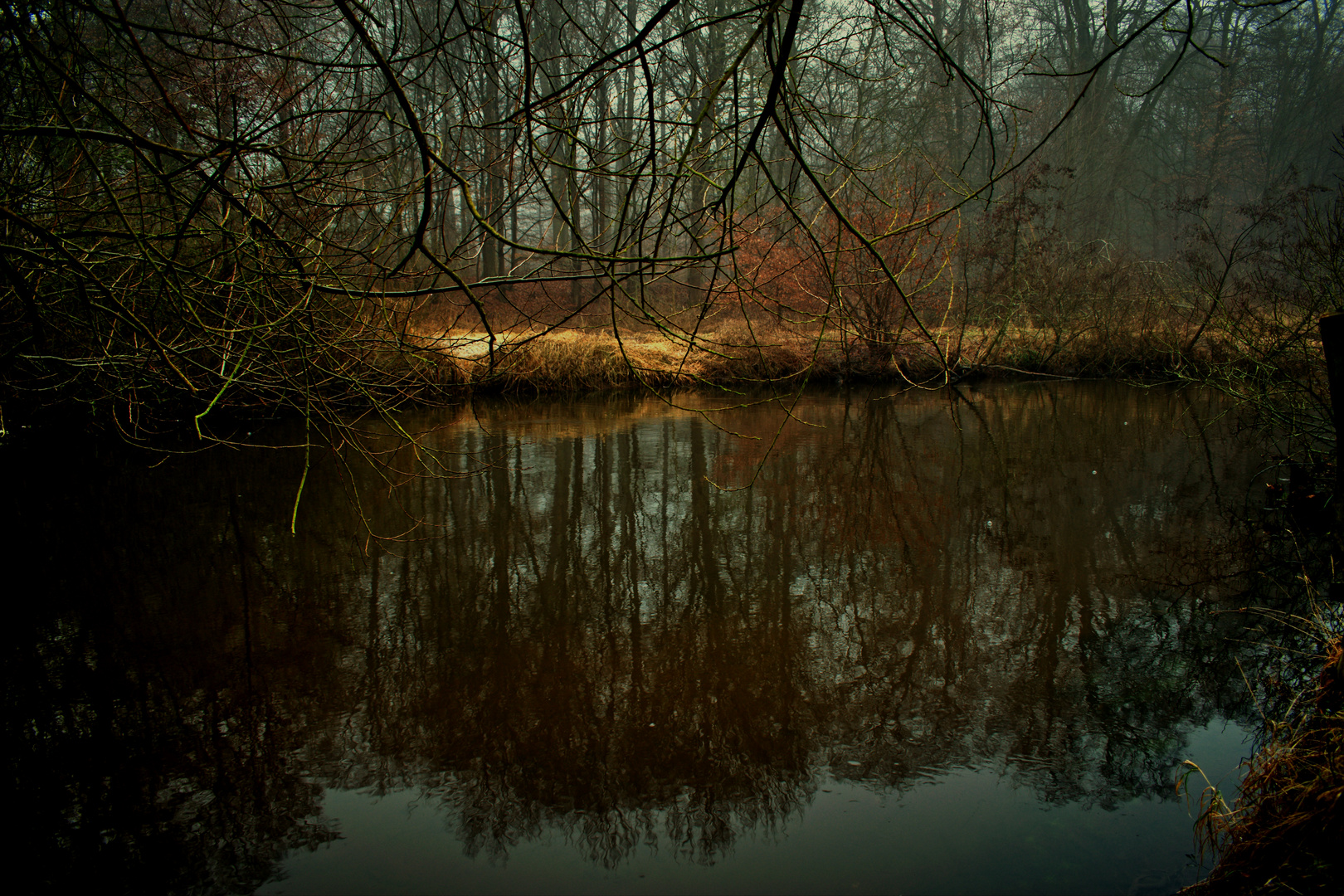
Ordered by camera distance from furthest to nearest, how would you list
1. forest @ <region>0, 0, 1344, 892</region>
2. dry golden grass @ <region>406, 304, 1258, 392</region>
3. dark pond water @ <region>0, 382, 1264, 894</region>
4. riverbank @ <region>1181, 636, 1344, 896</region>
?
dry golden grass @ <region>406, 304, 1258, 392</region> → dark pond water @ <region>0, 382, 1264, 894</region> → forest @ <region>0, 0, 1344, 892</region> → riverbank @ <region>1181, 636, 1344, 896</region>

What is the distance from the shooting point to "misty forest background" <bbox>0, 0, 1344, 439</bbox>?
7.23ft

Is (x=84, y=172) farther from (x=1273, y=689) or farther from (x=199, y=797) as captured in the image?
(x=1273, y=689)

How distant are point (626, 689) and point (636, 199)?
1164 centimetres

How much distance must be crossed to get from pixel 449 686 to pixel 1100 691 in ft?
8.26

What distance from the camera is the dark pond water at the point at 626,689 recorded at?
2258 millimetres

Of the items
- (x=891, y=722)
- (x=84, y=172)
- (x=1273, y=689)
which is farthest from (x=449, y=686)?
(x=84, y=172)

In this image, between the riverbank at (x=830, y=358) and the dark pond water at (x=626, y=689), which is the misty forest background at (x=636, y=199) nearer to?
the riverbank at (x=830, y=358)

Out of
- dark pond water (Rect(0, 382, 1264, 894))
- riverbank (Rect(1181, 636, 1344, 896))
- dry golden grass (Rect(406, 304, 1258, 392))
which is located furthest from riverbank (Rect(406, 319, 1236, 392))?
riverbank (Rect(1181, 636, 1344, 896))

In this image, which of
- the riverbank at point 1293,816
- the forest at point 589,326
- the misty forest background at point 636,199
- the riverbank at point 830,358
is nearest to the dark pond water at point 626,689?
the forest at point 589,326

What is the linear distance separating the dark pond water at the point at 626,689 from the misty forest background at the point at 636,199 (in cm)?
110

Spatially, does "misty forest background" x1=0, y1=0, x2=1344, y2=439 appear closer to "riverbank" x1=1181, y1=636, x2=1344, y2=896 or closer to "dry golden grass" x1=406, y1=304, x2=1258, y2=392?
"dry golden grass" x1=406, y1=304, x2=1258, y2=392

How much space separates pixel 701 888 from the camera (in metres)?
2.13

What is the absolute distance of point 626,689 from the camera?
3.12 meters

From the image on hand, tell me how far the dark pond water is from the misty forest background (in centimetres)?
110
